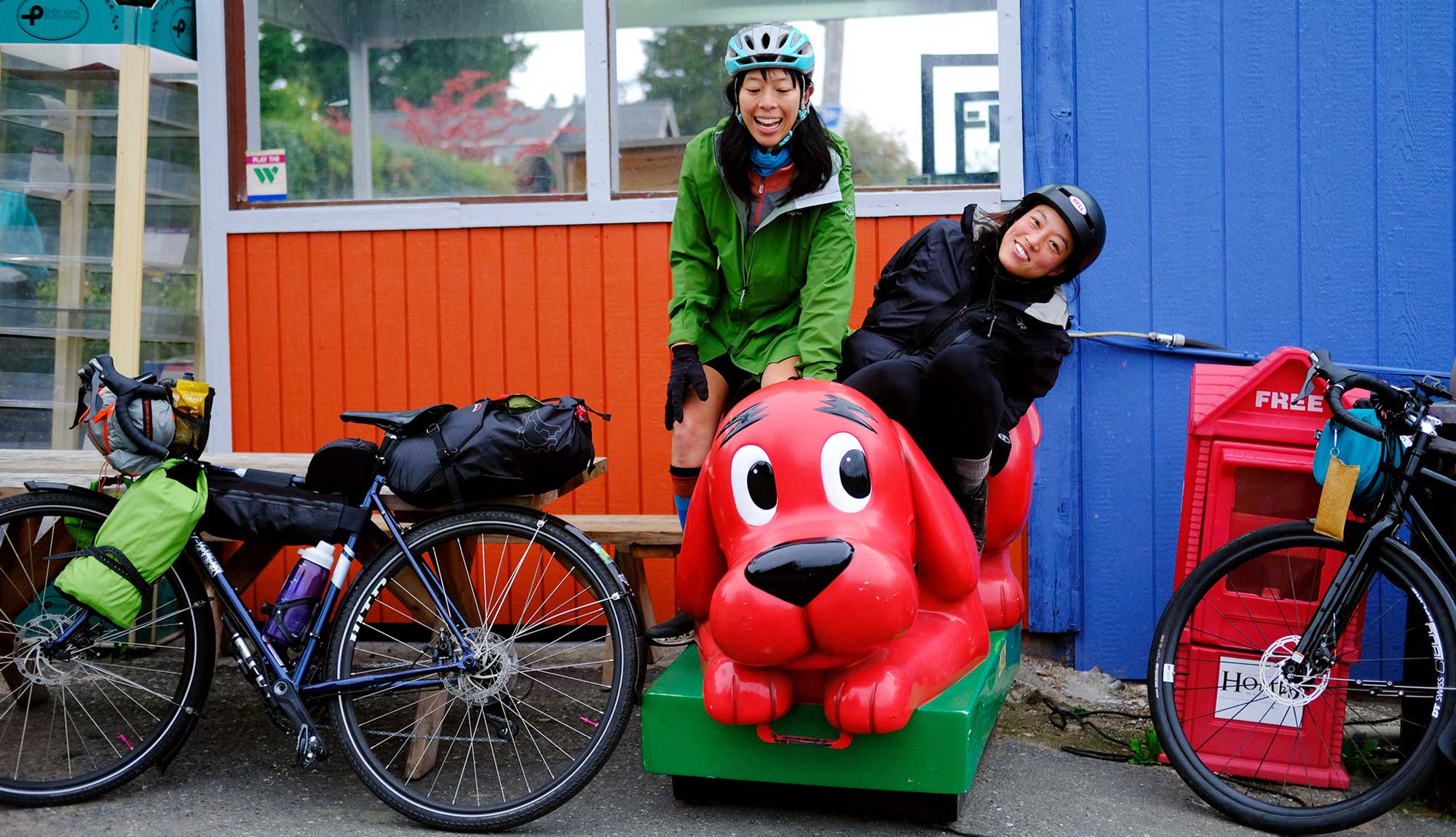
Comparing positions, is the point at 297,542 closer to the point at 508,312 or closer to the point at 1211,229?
the point at 508,312

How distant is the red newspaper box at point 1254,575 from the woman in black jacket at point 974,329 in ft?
1.98

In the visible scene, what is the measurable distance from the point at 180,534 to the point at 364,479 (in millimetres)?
490

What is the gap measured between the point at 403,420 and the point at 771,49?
145 cm

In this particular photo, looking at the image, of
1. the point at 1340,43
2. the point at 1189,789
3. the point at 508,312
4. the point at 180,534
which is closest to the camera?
the point at 180,534

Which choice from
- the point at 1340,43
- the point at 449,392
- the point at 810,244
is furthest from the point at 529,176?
the point at 1340,43

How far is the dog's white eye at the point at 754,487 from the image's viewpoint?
3.05 metres

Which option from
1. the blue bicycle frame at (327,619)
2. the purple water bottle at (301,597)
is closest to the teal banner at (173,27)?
the blue bicycle frame at (327,619)

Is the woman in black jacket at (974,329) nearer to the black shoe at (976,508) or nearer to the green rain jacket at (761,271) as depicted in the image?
the black shoe at (976,508)

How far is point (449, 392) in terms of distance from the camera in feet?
16.5

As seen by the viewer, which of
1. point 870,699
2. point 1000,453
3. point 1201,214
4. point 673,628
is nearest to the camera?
point 870,699

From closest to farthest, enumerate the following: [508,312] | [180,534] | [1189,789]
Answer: [180,534] < [1189,789] < [508,312]

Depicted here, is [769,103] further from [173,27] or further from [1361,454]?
[173,27]

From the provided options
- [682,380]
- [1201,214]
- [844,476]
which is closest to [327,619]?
[682,380]

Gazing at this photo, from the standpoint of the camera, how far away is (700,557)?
3.31 metres
